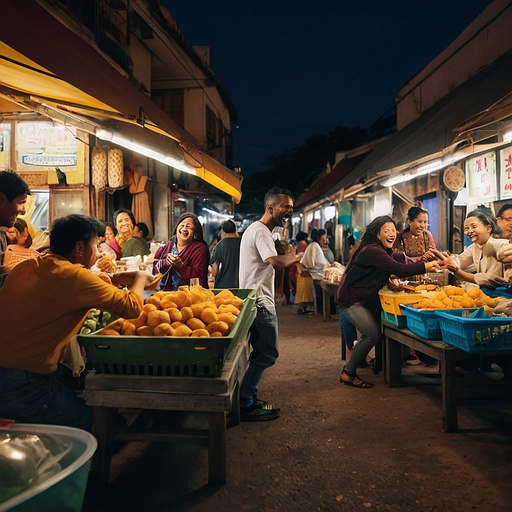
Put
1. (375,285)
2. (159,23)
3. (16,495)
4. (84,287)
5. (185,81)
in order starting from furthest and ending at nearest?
1. (185,81)
2. (159,23)
3. (375,285)
4. (84,287)
5. (16,495)

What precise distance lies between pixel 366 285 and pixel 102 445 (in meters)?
3.74

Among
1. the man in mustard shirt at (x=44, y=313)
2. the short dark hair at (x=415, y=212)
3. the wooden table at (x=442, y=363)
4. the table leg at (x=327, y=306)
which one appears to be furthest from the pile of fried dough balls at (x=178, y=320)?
the table leg at (x=327, y=306)

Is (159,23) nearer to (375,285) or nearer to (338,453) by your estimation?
(375,285)

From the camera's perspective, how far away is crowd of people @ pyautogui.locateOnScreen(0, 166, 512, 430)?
2.81 meters

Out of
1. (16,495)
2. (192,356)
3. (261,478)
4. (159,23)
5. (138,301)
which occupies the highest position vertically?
(159,23)

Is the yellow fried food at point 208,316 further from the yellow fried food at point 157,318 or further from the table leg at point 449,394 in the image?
the table leg at point 449,394

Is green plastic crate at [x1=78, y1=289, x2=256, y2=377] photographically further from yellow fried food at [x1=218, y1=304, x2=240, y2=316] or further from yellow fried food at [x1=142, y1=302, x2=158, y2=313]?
yellow fried food at [x1=218, y1=304, x2=240, y2=316]

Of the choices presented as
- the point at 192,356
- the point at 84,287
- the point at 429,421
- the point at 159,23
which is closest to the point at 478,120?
the point at 429,421

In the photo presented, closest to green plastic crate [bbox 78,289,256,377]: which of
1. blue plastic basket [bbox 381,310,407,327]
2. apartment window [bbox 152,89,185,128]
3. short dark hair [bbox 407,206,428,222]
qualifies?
blue plastic basket [bbox 381,310,407,327]

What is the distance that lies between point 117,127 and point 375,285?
3987 millimetres

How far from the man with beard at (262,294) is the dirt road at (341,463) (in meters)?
0.24

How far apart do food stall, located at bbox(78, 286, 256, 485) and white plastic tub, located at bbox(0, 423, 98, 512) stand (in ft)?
2.79

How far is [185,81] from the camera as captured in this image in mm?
17031

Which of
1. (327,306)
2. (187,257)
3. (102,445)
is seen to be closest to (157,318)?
(102,445)
